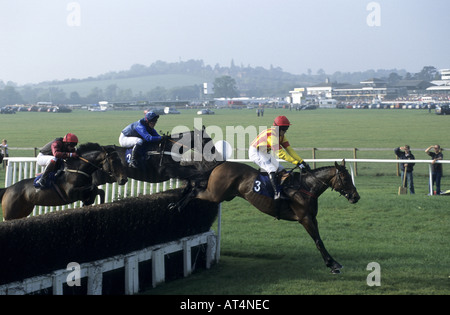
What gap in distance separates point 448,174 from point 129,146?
41.2ft

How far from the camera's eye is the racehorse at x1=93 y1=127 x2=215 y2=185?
27.0 feet

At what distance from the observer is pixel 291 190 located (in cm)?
693

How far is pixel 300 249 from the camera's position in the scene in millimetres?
8117

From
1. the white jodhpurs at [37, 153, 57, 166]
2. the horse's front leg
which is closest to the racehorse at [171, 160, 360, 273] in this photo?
the horse's front leg

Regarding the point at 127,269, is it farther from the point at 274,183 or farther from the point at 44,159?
the point at 44,159

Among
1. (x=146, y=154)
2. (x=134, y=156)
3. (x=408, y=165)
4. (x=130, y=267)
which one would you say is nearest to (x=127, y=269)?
(x=130, y=267)

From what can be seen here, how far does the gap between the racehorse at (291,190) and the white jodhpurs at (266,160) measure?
142 mm

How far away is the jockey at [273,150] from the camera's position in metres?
7.04

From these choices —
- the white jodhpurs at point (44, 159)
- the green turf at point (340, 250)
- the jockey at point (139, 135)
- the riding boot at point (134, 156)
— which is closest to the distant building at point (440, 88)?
the green turf at point (340, 250)

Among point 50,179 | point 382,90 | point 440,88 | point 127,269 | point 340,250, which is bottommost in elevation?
point 340,250

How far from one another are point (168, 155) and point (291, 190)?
219 centimetres
